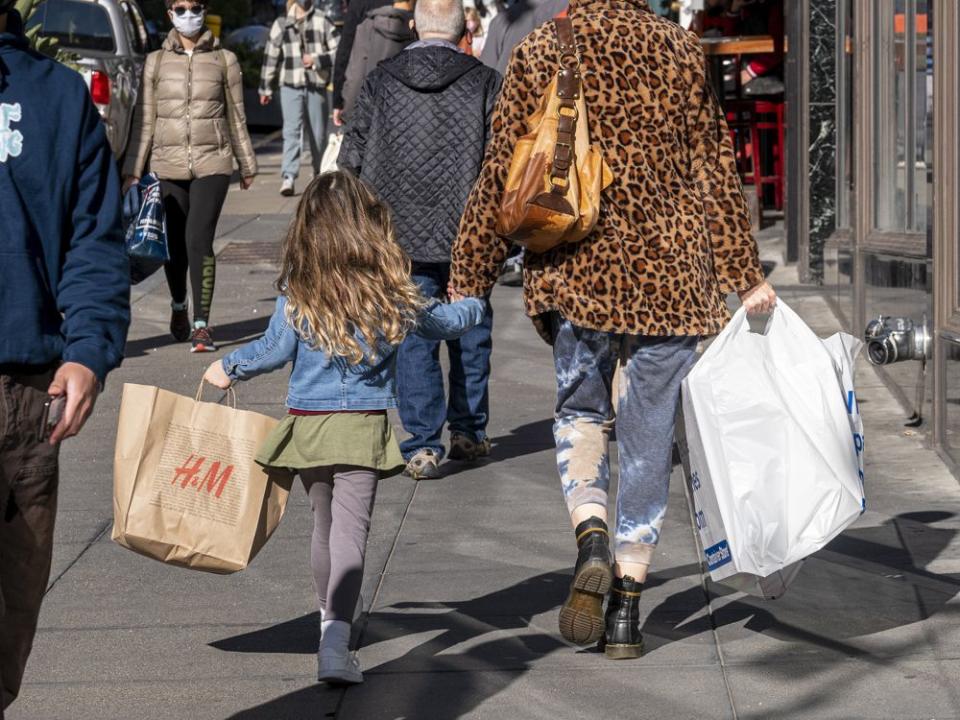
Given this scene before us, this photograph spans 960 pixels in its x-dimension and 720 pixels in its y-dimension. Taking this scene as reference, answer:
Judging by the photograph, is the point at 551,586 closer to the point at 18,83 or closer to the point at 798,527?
the point at 798,527

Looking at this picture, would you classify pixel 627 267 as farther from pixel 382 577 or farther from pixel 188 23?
pixel 188 23

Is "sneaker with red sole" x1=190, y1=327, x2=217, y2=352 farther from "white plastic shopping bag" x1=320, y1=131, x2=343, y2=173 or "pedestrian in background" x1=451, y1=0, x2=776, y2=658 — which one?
"pedestrian in background" x1=451, y1=0, x2=776, y2=658

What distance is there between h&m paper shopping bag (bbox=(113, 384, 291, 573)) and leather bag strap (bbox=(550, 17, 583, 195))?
0.96 meters

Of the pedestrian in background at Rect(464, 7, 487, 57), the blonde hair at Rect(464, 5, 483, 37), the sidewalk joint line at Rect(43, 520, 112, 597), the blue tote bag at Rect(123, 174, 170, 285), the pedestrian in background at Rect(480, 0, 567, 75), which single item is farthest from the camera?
the blonde hair at Rect(464, 5, 483, 37)

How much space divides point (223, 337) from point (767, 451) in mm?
5975

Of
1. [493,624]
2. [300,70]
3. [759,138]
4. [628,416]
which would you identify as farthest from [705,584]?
[300,70]

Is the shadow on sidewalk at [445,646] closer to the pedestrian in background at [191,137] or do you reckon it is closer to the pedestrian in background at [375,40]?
the pedestrian in background at [375,40]

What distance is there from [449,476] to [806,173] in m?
5.21

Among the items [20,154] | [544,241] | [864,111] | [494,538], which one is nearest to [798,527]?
[544,241]

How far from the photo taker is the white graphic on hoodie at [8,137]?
10.2 ft

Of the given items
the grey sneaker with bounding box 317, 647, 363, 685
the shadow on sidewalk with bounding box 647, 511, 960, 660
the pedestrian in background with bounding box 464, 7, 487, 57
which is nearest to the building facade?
the shadow on sidewalk with bounding box 647, 511, 960, 660

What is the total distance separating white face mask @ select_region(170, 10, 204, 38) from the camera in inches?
374

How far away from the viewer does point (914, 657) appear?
4.51 metres

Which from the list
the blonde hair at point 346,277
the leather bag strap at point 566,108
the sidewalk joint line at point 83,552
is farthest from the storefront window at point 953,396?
the sidewalk joint line at point 83,552
